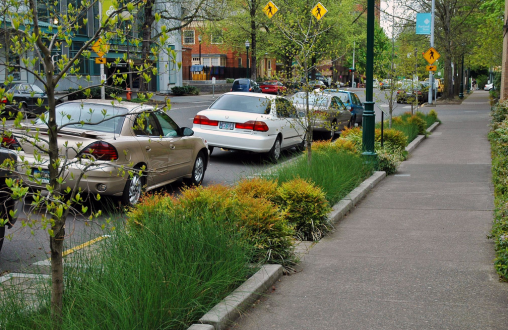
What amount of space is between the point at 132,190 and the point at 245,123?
558 centimetres

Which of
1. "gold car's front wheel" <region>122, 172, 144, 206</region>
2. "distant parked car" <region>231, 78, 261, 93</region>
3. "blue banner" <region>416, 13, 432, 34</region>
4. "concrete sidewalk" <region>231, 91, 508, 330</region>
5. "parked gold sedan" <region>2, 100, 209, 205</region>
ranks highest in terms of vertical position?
"blue banner" <region>416, 13, 432, 34</region>

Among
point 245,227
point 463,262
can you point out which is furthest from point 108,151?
point 463,262

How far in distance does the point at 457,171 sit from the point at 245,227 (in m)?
8.93

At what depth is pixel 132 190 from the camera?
921 cm

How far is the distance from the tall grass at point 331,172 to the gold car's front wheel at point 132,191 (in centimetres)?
196

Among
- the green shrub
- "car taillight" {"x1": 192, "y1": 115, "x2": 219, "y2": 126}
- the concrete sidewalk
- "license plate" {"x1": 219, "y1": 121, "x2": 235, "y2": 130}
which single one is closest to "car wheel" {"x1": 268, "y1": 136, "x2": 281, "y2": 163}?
"license plate" {"x1": 219, "y1": 121, "x2": 235, "y2": 130}

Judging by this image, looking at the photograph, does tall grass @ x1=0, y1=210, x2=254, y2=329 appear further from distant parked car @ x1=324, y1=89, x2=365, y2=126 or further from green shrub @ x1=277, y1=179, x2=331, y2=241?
distant parked car @ x1=324, y1=89, x2=365, y2=126

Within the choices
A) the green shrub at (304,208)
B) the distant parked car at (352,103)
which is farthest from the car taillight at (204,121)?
the distant parked car at (352,103)

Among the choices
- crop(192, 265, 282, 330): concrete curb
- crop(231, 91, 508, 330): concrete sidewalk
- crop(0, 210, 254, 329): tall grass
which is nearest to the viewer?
crop(0, 210, 254, 329): tall grass

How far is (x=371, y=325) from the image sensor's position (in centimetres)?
473

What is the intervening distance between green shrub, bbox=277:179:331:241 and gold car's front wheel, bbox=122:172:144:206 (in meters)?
2.39

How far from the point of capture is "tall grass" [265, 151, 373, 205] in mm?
9391

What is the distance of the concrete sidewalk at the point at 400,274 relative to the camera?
4.87m

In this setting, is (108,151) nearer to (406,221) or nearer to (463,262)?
(406,221)
